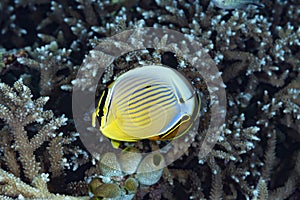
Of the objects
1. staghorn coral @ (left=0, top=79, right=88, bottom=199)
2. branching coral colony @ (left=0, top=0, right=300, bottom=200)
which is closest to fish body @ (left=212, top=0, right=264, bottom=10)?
branching coral colony @ (left=0, top=0, right=300, bottom=200)

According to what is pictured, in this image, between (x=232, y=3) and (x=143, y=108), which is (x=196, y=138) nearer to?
(x=143, y=108)

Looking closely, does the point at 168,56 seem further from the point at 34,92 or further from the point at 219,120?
the point at 34,92

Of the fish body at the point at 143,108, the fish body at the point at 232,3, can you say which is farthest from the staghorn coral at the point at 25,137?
the fish body at the point at 232,3

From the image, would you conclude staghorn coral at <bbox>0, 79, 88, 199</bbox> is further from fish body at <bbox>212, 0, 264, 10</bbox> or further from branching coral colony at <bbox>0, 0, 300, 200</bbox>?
fish body at <bbox>212, 0, 264, 10</bbox>

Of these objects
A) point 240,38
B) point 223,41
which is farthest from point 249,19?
point 223,41

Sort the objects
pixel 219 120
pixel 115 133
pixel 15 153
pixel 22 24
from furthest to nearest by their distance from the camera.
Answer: pixel 22 24
pixel 219 120
pixel 15 153
pixel 115 133

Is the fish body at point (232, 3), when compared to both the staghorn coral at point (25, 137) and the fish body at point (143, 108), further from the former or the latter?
the staghorn coral at point (25, 137)

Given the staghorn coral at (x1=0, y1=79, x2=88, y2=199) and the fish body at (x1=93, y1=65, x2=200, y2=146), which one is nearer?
the fish body at (x1=93, y1=65, x2=200, y2=146)
